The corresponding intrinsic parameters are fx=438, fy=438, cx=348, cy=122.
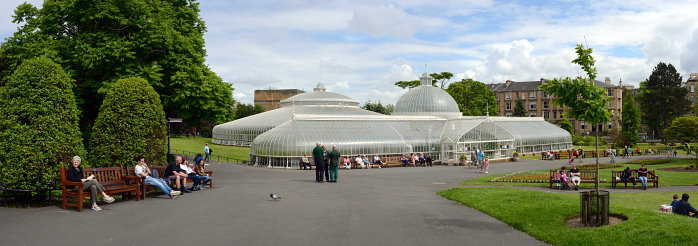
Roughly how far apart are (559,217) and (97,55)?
61.0 feet

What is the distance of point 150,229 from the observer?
10.0 meters

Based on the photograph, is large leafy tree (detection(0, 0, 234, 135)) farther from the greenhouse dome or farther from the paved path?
the greenhouse dome

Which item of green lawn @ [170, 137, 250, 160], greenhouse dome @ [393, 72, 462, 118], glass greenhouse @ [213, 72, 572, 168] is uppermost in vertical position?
greenhouse dome @ [393, 72, 462, 118]

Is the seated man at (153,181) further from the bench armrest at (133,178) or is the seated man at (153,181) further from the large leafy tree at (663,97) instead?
the large leafy tree at (663,97)

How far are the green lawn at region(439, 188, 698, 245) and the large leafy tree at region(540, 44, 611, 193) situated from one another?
1196mm

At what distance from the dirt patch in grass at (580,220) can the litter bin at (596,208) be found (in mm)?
211

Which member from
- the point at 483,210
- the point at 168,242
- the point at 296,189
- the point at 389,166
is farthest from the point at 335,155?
the point at 389,166

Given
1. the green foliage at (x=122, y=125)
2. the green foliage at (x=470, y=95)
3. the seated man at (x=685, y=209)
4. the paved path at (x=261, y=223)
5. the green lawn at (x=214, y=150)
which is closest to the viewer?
the paved path at (x=261, y=223)

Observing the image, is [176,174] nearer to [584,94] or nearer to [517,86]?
[584,94]

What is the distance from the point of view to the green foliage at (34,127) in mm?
12453

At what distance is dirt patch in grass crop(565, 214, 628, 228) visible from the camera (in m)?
10.5

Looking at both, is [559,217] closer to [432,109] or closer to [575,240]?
[575,240]

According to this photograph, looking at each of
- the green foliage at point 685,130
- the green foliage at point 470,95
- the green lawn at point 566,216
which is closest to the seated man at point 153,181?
the green lawn at point 566,216

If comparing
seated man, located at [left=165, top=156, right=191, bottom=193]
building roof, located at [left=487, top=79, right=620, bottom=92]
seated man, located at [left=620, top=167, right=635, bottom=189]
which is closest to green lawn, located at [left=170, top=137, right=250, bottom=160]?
seated man, located at [left=165, top=156, right=191, bottom=193]
